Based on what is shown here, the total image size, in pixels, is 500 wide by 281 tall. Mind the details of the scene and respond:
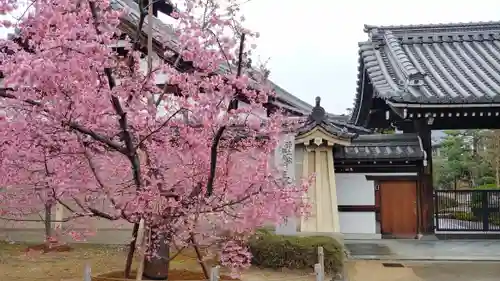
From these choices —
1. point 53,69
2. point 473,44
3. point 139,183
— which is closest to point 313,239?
point 139,183

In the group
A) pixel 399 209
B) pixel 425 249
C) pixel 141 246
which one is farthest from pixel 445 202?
pixel 141 246

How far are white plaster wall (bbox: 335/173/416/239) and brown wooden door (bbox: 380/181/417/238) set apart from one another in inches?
10.9

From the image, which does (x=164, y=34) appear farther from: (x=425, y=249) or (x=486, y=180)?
(x=486, y=180)

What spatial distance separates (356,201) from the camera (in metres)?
12.6

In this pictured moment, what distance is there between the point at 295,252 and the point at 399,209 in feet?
16.8

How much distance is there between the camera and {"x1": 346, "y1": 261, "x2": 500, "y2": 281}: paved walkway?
8406 millimetres

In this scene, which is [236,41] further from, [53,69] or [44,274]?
[44,274]

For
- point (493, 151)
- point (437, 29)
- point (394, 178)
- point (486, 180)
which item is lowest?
point (394, 178)

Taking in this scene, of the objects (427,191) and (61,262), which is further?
(427,191)

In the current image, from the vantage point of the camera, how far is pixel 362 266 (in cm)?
941

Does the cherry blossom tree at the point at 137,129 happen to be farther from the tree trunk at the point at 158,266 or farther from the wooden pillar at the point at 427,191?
the wooden pillar at the point at 427,191

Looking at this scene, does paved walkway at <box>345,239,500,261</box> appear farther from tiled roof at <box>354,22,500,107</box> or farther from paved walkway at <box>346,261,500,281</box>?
tiled roof at <box>354,22,500,107</box>

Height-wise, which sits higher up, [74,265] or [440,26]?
[440,26]

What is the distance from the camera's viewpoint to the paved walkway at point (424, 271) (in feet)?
27.6
